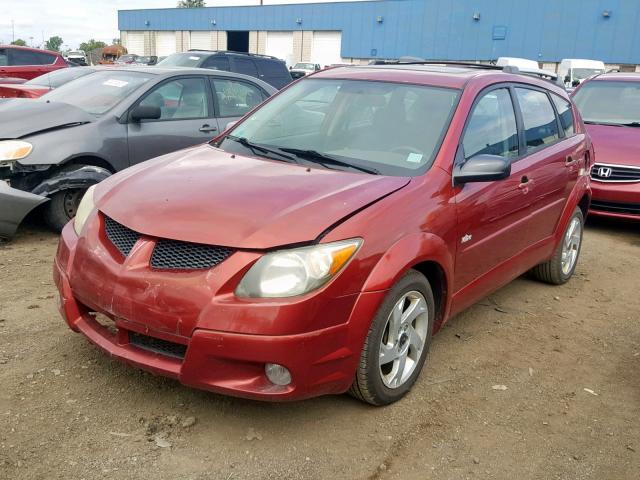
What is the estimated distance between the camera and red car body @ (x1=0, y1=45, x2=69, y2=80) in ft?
45.8

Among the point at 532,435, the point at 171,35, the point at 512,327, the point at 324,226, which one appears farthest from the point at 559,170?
the point at 171,35

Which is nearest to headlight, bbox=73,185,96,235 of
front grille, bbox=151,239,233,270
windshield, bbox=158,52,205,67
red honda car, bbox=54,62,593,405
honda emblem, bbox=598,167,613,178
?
red honda car, bbox=54,62,593,405

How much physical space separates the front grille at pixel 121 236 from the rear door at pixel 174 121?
3196 mm

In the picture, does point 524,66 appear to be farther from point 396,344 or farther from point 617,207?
point 396,344

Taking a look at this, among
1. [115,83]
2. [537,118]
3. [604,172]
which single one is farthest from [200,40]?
[537,118]

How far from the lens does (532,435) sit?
3.11 metres

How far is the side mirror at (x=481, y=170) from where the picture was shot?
3.44 m

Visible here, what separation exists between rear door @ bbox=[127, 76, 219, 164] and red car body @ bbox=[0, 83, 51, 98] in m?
2.81

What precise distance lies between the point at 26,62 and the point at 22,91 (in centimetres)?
704

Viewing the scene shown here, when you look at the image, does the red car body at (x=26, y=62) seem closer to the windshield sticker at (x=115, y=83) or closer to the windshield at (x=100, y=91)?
the windshield at (x=100, y=91)

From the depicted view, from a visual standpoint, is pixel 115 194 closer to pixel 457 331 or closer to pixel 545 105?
pixel 457 331

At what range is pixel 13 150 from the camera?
5.40 m

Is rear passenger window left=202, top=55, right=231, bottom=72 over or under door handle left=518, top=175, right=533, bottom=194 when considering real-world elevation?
over

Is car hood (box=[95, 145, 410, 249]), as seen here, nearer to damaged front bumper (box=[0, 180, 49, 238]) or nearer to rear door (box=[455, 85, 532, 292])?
rear door (box=[455, 85, 532, 292])
